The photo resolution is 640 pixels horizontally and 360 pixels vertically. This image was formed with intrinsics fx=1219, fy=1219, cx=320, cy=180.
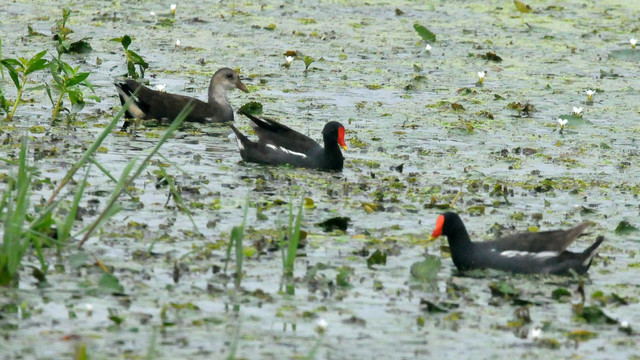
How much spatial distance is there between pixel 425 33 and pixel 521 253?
981 centimetres

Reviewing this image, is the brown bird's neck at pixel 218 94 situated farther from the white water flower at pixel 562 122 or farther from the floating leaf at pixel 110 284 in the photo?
the floating leaf at pixel 110 284

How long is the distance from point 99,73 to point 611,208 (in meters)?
7.36

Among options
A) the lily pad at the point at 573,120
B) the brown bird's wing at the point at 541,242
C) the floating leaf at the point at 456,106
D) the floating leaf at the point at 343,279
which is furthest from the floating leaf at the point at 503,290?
the floating leaf at the point at 456,106

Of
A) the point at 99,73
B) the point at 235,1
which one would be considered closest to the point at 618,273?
the point at 99,73

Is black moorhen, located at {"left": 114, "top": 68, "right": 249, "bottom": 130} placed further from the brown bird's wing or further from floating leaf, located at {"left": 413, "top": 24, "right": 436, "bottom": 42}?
the brown bird's wing

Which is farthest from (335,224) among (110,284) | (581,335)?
(581,335)

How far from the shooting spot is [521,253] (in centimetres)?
835

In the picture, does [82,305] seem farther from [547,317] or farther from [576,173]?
[576,173]

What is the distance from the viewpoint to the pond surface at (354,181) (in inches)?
264

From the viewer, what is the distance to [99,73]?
599 inches

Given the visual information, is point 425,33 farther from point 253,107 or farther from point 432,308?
point 432,308

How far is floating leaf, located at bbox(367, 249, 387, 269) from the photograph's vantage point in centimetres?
815

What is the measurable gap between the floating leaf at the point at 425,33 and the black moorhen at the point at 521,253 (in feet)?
31.1

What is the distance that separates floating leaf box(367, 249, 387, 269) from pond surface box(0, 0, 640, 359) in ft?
0.16
